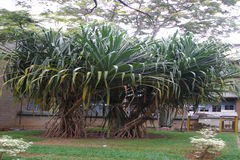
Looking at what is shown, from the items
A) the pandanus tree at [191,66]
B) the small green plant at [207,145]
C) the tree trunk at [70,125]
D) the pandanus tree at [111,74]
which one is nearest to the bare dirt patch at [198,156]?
the small green plant at [207,145]

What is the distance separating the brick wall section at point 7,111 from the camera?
14.5m

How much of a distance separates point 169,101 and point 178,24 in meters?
10.1

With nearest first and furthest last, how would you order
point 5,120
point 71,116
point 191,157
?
point 191,157
point 71,116
point 5,120

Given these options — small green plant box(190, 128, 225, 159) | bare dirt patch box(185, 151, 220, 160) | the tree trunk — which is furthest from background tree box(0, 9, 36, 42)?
small green plant box(190, 128, 225, 159)

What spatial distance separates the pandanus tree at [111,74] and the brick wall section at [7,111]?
4889 mm

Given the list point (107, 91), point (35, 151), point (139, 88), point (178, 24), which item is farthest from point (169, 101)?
point (178, 24)

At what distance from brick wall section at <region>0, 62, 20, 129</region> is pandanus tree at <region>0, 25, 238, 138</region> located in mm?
4889

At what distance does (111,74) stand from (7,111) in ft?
25.5

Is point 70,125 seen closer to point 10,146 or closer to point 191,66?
point 191,66

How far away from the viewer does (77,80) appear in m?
9.12

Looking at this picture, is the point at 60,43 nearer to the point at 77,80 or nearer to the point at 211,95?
the point at 77,80

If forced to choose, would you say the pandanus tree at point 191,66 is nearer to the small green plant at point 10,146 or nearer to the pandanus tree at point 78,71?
the pandanus tree at point 78,71

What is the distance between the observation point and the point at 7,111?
48.1 feet

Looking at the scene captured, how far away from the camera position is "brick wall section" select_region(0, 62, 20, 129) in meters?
14.5
